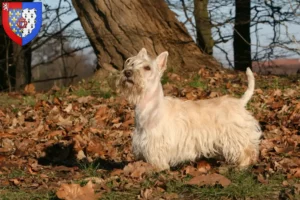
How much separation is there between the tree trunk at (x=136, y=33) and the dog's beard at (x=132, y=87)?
5639 millimetres

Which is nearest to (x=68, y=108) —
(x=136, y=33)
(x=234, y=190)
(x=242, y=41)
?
(x=136, y=33)

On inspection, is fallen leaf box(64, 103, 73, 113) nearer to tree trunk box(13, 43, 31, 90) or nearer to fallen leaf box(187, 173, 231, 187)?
fallen leaf box(187, 173, 231, 187)

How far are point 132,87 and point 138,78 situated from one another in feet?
0.34

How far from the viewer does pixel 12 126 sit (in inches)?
341

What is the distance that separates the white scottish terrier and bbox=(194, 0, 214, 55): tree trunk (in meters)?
7.51

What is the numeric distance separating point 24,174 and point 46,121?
2466 millimetres

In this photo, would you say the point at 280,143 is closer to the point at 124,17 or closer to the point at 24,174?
the point at 24,174

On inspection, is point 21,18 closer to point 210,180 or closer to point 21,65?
point 21,65

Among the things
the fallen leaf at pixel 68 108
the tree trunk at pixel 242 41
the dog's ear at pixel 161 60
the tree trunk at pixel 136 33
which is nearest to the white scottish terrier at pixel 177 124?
the dog's ear at pixel 161 60

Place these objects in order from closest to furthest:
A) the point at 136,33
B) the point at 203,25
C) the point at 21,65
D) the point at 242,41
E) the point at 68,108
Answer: the point at 68,108, the point at 136,33, the point at 203,25, the point at 242,41, the point at 21,65

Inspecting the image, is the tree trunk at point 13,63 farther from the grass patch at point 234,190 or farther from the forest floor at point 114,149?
the grass patch at point 234,190

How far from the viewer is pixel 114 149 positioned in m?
7.24

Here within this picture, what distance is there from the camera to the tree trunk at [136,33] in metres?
11.2

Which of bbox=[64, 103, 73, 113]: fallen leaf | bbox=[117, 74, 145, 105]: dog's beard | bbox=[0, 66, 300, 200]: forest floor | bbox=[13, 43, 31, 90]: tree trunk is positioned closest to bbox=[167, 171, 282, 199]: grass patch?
bbox=[0, 66, 300, 200]: forest floor
